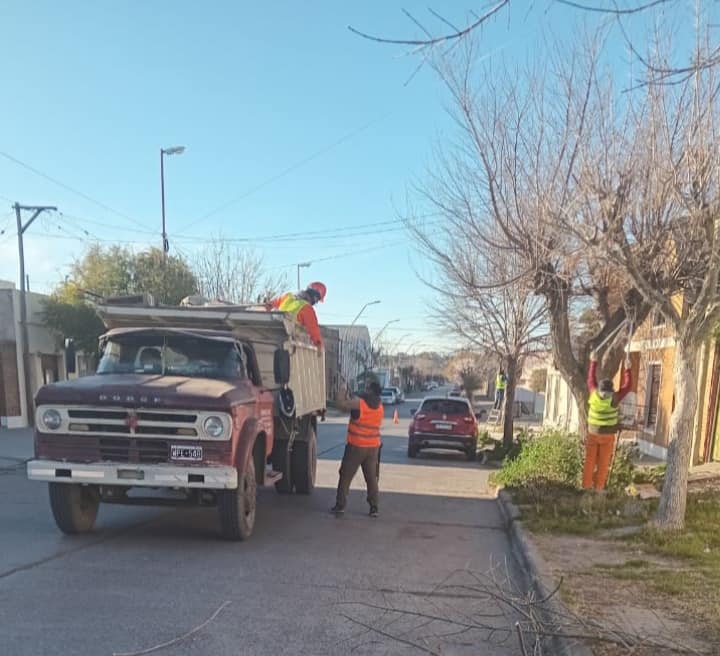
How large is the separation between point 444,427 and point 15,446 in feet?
35.9

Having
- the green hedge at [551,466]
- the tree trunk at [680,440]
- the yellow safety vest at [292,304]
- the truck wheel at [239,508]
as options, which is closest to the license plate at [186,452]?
the truck wheel at [239,508]

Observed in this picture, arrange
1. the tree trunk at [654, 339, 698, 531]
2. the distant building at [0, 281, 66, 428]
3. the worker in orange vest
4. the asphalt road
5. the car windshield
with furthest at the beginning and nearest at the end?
the distant building at [0, 281, 66, 428] → the car windshield → the worker in orange vest → the tree trunk at [654, 339, 698, 531] → the asphalt road

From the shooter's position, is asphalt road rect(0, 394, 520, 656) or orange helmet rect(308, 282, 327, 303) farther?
orange helmet rect(308, 282, 327, 303)

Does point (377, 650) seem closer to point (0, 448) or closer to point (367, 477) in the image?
point (367, 477)

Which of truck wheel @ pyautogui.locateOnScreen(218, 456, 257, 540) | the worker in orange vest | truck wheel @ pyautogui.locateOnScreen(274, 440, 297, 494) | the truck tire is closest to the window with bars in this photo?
the worker in orange vest

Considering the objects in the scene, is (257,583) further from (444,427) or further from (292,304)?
(444,427)

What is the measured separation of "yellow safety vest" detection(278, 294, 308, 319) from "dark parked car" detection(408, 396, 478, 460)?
28.5 ft

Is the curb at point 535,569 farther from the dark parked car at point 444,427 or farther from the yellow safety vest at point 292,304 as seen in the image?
the dark parked car at point 444,427

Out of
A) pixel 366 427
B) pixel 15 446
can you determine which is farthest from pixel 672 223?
pixel 15 446

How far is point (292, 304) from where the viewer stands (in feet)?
30.3

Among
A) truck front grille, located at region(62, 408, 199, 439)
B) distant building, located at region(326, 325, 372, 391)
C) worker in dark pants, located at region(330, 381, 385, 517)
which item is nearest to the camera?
truck front grille, located at region(62, 408, 199, 439)

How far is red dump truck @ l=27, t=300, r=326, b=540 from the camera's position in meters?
6.20

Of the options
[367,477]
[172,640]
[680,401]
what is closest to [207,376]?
[367,477]

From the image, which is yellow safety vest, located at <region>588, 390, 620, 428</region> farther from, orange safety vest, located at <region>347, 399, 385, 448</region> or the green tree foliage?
the green tree foliage
